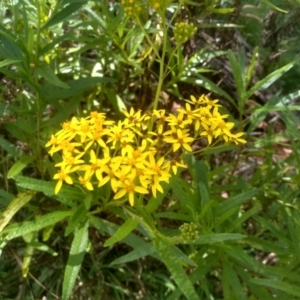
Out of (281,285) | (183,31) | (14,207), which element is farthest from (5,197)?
(281,285)

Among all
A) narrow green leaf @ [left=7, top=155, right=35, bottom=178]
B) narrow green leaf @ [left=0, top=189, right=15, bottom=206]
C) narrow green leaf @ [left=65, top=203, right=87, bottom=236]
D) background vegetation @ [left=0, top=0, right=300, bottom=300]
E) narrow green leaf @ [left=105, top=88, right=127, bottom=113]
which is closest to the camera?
narrow green leaf @ [left=65, top=203, right=87, bottom=236]

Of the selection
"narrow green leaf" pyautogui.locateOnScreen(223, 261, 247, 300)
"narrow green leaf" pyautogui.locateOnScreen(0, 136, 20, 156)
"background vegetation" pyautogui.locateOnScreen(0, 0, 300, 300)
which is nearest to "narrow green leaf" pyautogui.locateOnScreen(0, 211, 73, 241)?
"background vegetation" pyautogui.locateOnScreen(0, 0, 300, 300)

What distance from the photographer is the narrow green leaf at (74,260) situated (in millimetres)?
1282

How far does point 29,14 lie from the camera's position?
1.64 metres

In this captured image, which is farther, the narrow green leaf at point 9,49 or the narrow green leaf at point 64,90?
the narrow green leaf at point 64,90

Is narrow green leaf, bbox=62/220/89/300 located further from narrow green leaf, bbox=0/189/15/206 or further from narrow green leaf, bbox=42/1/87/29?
narrow green leaf, bbox=42/1/87/29

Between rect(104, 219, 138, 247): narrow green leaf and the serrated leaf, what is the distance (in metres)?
0.45

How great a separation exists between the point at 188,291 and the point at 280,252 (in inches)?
15.1

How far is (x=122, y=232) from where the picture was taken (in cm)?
125

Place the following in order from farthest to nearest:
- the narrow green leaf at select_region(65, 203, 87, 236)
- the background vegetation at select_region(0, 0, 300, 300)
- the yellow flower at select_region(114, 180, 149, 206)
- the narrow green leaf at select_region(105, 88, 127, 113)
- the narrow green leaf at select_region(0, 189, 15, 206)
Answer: the narrow green leaf at select_region(105, 88, 127, 113)
the narrow green leaf at select_region(0, 189, 15, 206)
the background vegetation at select_region(0, 0, 300, 300)
the narrow green leaf at select_region(65, 203, 87, 236)
the yellow flower at select_region(114, 180, 149, 206)

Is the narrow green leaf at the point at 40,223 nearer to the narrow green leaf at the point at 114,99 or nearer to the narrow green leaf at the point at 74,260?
the narrow green leaf at the point at 74,260

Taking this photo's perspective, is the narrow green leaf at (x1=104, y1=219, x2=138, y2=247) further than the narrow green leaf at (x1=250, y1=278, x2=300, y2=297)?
No

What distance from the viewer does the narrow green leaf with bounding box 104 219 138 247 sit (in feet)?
3.99

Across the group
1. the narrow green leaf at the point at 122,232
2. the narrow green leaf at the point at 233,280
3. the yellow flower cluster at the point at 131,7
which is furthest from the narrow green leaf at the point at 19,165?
the narrow green leaf at the point at 233,280
